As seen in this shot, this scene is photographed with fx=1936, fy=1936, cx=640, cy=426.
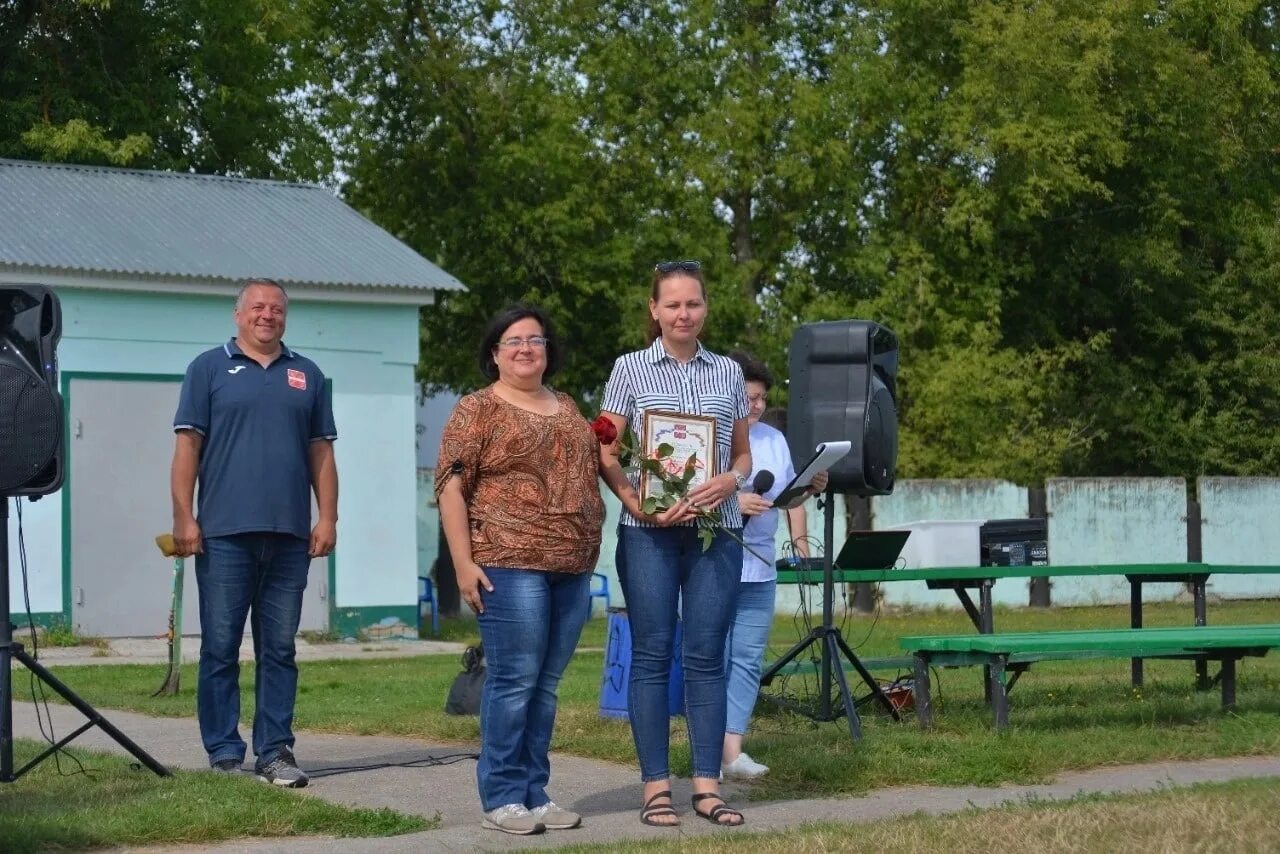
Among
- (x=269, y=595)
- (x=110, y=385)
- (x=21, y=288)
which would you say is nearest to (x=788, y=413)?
(x=269, y=595)

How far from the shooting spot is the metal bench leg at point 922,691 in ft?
31.5

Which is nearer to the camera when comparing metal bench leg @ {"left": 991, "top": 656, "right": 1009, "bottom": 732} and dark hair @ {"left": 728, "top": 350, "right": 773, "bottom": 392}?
dark hair @ {"left": 728, "top": 350, "right": 773, "bottom": 392}

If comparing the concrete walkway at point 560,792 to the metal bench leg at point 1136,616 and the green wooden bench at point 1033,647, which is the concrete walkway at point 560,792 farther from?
the metal bench leg at point 1136,616

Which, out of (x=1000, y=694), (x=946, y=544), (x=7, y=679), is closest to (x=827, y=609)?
(x=1000, y=694)

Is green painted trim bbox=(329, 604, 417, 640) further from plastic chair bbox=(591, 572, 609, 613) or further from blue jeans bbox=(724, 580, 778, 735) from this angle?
blue jeans bbox=(724, 580, 778, 735)

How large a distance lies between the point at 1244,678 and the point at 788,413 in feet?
14.6

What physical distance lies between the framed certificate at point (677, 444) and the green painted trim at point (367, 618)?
13538mm

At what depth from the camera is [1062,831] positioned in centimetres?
649

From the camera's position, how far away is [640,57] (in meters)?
33.5

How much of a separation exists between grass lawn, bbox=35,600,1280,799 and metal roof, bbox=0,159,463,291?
5.33 m

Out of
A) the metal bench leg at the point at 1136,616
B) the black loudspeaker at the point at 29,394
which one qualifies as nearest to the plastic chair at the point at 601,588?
the metal bench leg at the point at 1136,616

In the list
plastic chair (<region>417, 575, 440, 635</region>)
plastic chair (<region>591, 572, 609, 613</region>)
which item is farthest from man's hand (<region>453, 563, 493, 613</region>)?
plastic chair (<region>591, 572, 609, 613</region>)

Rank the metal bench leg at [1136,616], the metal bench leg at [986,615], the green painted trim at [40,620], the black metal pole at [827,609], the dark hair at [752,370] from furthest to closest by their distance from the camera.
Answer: the green painted trim at [40,620] < the metal bench leg at [1136,616] < the metal bench leg at [986,615] < the black metal pole at [827,609] < the dark hair at [752,370]

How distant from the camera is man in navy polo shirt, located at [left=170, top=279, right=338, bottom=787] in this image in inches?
326
